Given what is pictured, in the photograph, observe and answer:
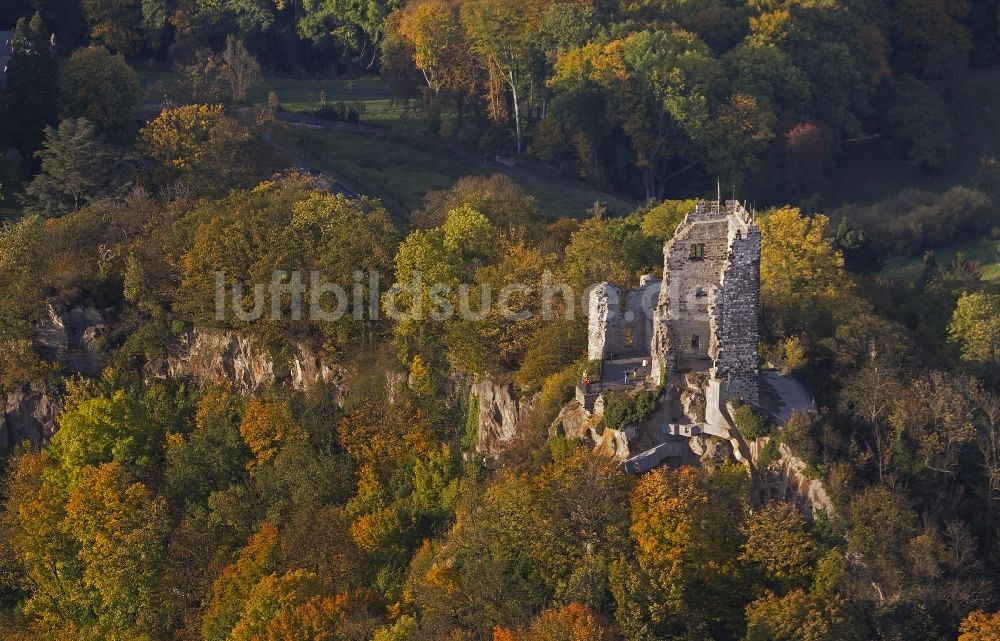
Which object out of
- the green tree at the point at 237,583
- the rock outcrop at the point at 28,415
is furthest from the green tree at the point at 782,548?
the rock outcrop at the point at 28,415

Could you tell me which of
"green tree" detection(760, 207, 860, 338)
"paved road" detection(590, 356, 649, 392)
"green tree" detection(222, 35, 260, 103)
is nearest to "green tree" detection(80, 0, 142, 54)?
"green tree" detection(222, 35, 260, 103)

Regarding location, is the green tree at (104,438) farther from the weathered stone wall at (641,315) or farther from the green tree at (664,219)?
the green tree at (664,219)

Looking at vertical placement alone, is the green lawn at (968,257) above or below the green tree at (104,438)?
above

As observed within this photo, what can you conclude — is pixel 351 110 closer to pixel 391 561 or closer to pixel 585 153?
pixel 585 153

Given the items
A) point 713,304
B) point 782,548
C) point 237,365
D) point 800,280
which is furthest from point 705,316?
point 237,365

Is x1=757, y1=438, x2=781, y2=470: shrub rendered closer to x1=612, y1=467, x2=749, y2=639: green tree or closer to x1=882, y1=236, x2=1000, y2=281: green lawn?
x1=612, y1=467, x2=749, y2=639: green tree

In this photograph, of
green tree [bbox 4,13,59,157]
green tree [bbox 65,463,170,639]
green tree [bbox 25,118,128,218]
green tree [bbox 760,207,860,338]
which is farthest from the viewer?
green tree [bbox 4,13,59,157]
